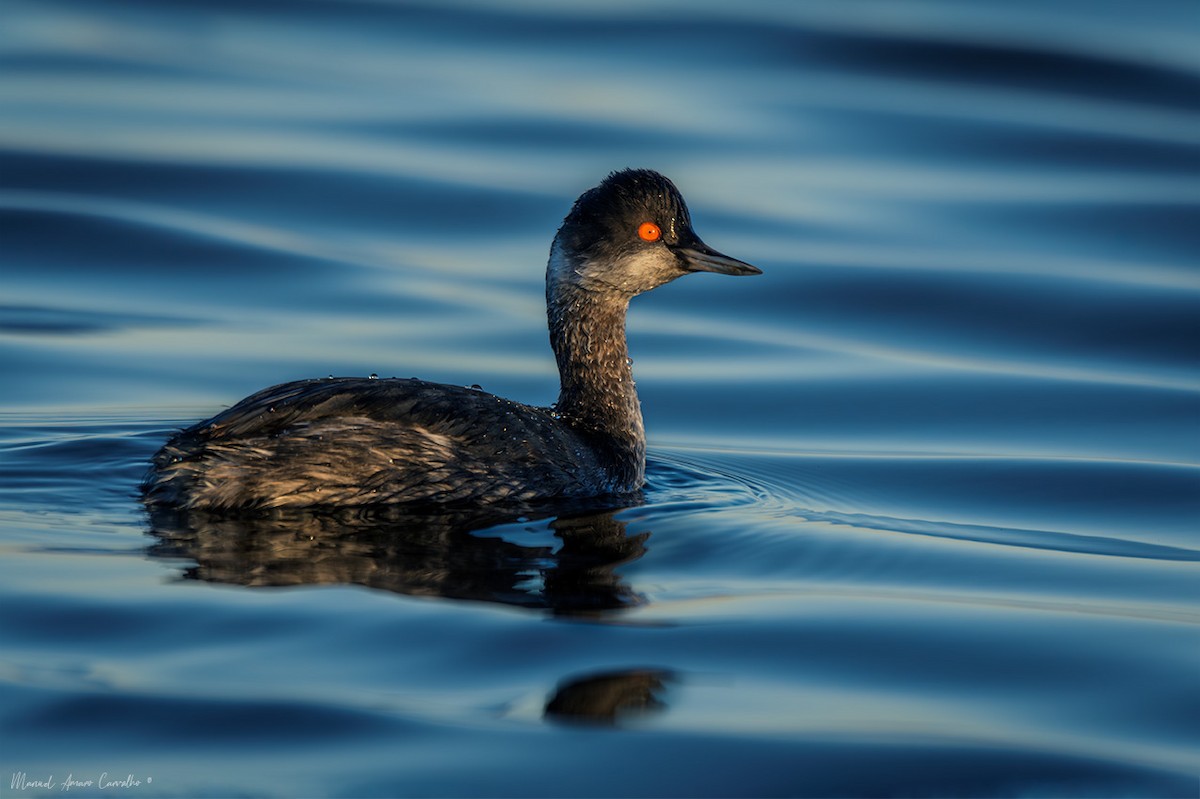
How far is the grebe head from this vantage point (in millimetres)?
9805

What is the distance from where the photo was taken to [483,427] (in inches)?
347

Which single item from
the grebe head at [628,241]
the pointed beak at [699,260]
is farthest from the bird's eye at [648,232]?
the pointed beak at [699,260]

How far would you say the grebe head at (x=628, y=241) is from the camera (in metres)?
9.80

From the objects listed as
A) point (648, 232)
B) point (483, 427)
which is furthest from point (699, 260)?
point (483, 427)

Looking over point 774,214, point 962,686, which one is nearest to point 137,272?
point 774,214

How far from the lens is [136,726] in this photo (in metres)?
5.93

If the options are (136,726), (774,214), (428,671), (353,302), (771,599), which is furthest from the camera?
(774,214)

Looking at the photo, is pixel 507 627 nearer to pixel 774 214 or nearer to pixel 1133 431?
pixel 1133 431

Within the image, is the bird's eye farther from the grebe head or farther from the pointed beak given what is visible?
the pointed beak

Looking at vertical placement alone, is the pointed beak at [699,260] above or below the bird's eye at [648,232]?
below

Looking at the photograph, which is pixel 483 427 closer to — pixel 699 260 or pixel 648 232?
pixel 648 232

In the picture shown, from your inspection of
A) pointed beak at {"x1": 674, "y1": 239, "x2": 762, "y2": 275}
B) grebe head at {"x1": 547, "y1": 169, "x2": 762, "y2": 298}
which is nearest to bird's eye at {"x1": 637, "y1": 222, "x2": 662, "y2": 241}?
grebe head at {"x1": 547, "y1": 169, "x2": 762, "y2": 298}

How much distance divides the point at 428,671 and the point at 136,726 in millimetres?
1029

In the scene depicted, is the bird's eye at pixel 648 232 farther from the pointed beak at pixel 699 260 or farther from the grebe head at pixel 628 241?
the pointed beak at pixel 699 260
